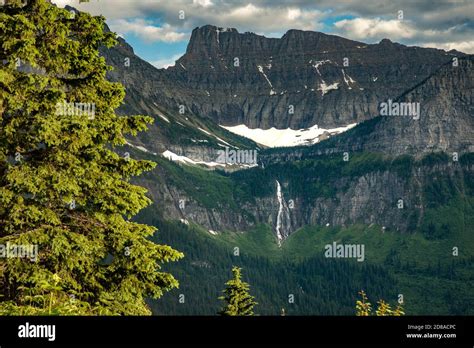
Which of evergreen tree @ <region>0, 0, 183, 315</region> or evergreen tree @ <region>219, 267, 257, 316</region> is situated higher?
evergreen tree @ <region>0, 0, 183, 315</region>

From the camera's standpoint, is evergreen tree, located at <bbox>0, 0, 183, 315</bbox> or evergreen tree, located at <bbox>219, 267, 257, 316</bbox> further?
evergreen tree, located at <bbox>219, 267, 257, 316</bbox>

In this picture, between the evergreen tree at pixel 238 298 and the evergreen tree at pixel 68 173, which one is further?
the evergreen tree at pixel 238 298

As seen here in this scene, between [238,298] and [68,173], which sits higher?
[68,173]

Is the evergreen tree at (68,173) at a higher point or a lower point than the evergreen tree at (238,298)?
higher

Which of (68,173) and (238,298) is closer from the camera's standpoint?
(68,173)

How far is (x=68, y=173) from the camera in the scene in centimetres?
2434

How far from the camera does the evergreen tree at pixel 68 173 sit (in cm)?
2355

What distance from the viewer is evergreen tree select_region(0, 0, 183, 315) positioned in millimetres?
23547
